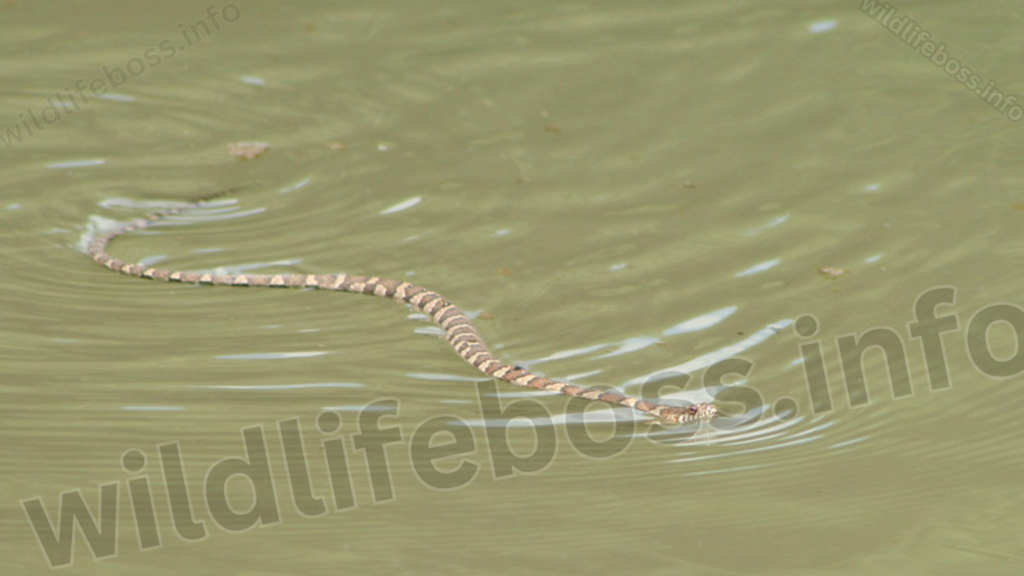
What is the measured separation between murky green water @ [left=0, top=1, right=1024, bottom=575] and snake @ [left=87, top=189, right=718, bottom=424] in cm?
15

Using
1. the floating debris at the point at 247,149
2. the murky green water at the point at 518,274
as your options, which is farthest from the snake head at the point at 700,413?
the floating debris at the point at 247,149

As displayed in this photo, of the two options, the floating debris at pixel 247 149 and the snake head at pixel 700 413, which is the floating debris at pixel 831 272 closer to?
the snake head at pixel 700 413

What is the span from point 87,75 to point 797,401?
970 cm

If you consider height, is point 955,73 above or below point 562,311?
above

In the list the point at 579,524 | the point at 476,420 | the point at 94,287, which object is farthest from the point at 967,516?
the point at 94,287

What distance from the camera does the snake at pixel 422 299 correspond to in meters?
8.66

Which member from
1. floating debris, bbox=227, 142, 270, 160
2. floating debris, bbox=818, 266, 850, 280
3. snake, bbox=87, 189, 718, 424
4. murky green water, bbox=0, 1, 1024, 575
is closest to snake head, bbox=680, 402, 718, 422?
snake, bbox=87, 189, 718, 424

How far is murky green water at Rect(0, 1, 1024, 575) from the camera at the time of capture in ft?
23.4

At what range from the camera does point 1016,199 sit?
11312mm

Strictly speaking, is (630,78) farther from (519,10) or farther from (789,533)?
(789,533)

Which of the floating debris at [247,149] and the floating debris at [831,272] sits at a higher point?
the floating debris at [247,149]

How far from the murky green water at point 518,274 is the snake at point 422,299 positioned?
150 millimetres

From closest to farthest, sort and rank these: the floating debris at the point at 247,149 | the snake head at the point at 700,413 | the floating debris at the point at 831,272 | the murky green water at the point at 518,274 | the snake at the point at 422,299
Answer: the murky green water at the point at 518,274 < the snake head at the point at 700,413 < the snake at the point at 422,299 < the floating debris at the point at 831,272 < the floating debris at the point at 247,149

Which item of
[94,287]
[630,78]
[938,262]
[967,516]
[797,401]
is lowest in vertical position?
[967,516]
